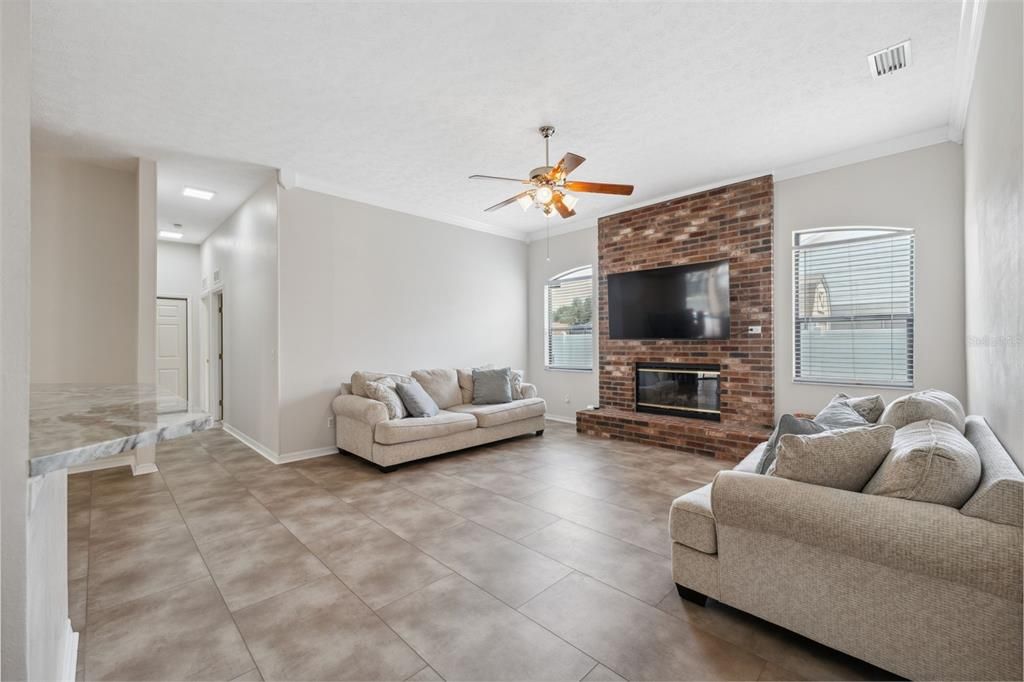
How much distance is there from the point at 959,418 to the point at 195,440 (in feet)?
22.3

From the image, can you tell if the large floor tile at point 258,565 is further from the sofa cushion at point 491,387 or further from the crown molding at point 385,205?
the crown molding at point 385,205

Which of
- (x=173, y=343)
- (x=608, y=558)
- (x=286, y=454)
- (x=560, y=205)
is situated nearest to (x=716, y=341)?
(x=560, y=205)

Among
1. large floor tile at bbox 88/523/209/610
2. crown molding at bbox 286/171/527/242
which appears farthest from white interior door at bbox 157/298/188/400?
large floor tile at bbox 88/523/209/610

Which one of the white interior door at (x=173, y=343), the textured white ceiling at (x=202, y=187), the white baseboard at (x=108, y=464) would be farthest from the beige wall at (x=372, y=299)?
the white interior door at (x=173, y=343)

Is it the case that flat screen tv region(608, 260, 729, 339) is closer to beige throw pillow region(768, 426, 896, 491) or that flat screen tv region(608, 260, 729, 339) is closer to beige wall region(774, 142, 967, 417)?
beige wall region(774, 142, 967, 417)

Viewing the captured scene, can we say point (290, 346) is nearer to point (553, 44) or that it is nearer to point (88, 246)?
point (88, 246)

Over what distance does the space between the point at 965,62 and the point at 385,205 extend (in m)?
4.94

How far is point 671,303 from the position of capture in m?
5.31

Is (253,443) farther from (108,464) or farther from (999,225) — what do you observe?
(999,225)

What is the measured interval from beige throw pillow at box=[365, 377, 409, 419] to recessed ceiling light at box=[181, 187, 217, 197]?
2850 millimetres

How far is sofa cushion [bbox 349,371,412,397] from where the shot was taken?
4598 mm

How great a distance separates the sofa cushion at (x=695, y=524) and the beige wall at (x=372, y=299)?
3823 millimetres

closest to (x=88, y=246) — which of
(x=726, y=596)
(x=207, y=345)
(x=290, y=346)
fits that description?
(x=290, y=346)

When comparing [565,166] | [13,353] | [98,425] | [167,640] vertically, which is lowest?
[167,640]
